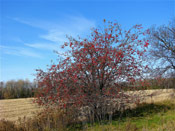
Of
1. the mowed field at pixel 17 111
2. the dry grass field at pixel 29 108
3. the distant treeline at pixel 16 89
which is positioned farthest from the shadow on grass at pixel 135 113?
the distant treeline at pixel 16 89

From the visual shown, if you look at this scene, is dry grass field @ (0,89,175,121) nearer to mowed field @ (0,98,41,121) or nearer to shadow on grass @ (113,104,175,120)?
mowed field @ (0,98,41,121)

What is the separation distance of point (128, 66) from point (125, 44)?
1.12 meters

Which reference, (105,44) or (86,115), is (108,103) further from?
(105,44)

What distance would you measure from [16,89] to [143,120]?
30.6m

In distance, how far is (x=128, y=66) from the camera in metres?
7.36

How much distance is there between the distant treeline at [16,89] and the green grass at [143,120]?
2453 cm

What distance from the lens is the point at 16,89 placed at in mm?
32719

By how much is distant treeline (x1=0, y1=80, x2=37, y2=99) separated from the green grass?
24.5 m

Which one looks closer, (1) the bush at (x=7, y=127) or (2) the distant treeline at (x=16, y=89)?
(1) the bush at (x=7, y=127)

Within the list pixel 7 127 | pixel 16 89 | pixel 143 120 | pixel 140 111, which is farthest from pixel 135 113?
pixel 16 89

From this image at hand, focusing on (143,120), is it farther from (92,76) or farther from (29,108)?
(29,108)

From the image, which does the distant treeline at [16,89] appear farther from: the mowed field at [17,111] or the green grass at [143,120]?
the green grass at [143,120]

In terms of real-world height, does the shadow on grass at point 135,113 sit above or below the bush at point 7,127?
below

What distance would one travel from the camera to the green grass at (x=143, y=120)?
18.3ft
